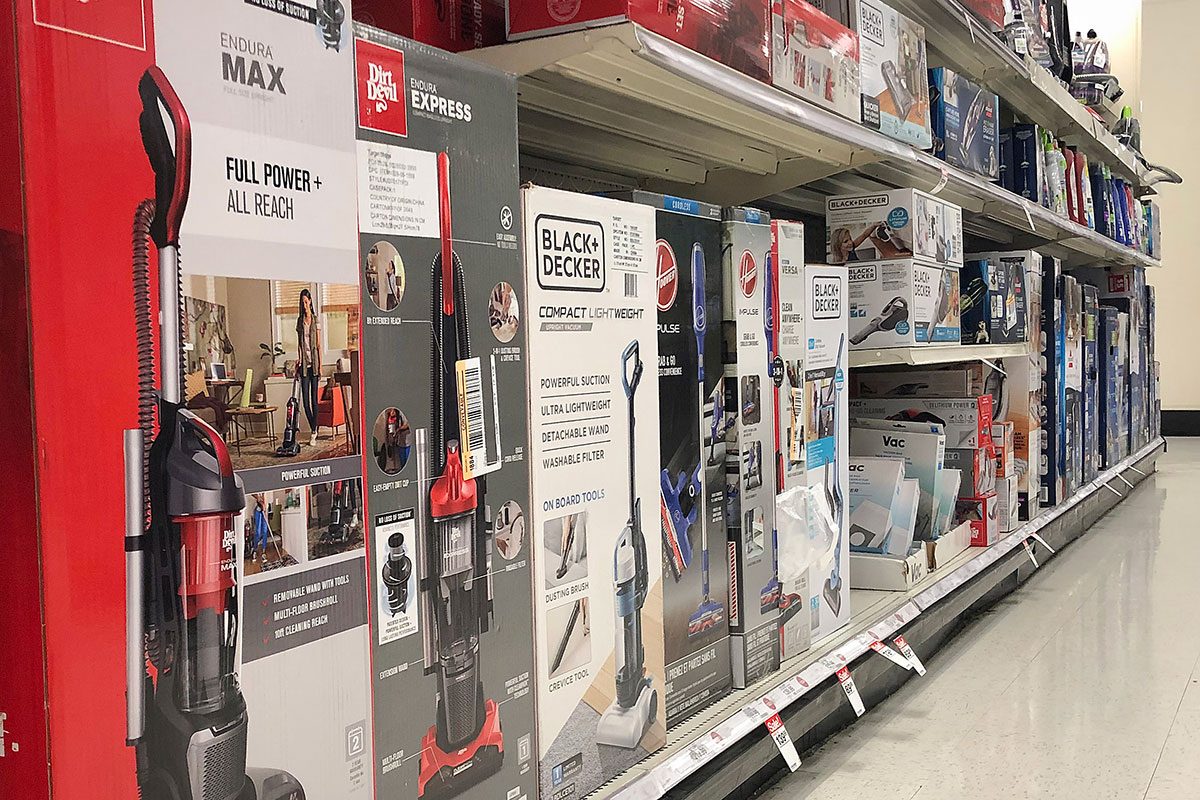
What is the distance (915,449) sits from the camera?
10.2ft

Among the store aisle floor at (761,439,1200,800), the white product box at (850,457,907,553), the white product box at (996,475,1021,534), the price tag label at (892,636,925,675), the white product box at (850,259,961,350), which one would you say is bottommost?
the store aisle floor at (761,439,1200,800)

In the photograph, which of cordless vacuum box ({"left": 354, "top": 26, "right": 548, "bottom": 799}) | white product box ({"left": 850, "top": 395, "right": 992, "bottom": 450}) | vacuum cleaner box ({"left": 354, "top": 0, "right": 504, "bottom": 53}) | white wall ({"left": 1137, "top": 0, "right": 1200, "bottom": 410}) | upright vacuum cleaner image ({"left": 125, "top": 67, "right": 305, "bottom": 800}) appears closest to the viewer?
upright vacuum cleaner image ({"left": 125, "top": 67, "right": 305, "bottom": 800})

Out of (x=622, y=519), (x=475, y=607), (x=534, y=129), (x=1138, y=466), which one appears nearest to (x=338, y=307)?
(x=475, y=607)

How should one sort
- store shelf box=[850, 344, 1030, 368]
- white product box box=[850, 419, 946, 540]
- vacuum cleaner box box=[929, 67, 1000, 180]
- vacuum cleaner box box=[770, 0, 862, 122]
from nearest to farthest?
vacuum cleaner box box=[770, 0, 862, 122], store shelf box=[850, 344, 1030, 368], vacuum cleaner box box=[929, 67, 1000, 180], white product box box=[850, 419, 946, 540]

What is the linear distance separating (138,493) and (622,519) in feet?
2.56

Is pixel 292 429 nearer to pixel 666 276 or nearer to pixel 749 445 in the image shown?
pixel 666 276

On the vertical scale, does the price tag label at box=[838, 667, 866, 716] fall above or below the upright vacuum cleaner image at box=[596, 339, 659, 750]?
below

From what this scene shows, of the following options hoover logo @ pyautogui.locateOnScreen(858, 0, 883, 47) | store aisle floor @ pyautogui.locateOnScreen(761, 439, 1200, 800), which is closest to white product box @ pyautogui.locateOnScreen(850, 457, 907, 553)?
store aisle floor @ pyautogui.locateOnScreen(761, 439, 1200, 800)

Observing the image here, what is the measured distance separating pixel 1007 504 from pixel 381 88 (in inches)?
124

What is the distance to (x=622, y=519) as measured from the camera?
1.49 meters

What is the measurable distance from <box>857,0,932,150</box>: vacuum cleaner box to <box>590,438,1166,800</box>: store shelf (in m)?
1.10

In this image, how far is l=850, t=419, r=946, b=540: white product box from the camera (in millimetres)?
3076

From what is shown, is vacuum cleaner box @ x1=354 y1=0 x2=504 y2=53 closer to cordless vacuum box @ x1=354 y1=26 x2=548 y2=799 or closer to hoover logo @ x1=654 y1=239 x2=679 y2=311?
cordless vacuum box @ x1=354 y1=26 x2=548 y2=799

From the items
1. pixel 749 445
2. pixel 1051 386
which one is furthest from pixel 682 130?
pixel 1051 386
